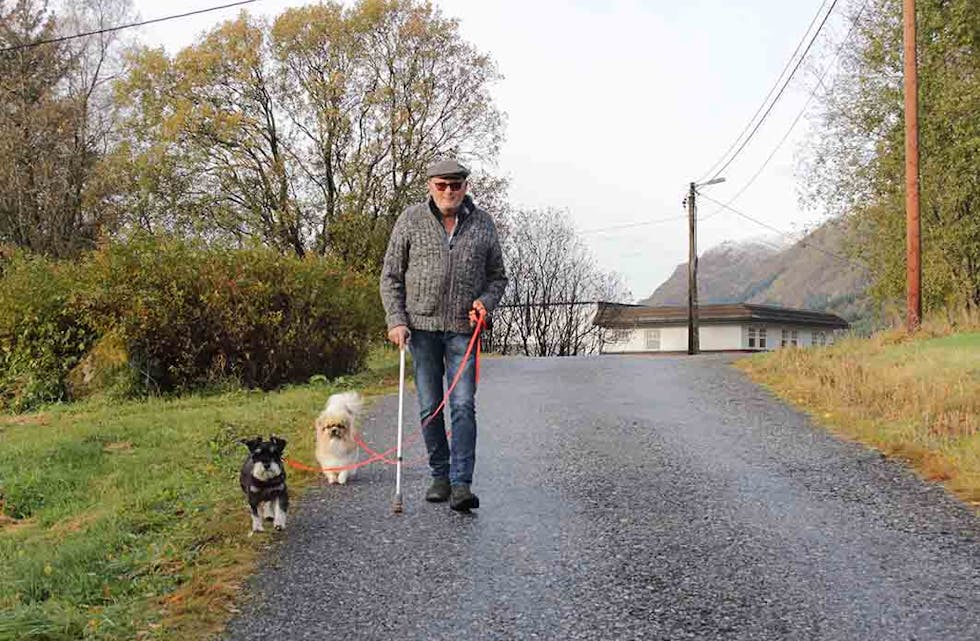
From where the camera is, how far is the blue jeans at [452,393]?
6398 millimetres

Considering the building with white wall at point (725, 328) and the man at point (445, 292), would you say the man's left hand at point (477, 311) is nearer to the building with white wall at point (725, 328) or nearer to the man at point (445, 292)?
the man at point (445, 292)

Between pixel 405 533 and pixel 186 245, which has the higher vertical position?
pixel 186 245

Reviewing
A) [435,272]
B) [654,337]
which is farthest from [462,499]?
[654,337]

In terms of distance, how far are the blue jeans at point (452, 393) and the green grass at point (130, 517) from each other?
1405 mm

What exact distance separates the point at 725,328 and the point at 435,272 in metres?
69.5

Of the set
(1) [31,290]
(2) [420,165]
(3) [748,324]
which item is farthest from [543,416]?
(3) [748,324]

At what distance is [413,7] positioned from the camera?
3575 cm

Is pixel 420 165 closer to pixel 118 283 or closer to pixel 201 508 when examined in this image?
pixel 118 283

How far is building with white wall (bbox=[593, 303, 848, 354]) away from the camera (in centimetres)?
7281

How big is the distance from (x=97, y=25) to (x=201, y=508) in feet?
123

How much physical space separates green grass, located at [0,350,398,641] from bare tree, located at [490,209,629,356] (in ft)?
159

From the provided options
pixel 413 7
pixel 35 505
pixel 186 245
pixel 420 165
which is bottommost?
pixel 35 505

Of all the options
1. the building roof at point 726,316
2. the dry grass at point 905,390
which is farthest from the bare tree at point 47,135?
the building roof at point 726,316

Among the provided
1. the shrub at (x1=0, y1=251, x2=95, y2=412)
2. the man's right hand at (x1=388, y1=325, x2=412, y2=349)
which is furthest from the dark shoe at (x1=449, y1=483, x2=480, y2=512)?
the shrub at (x1=0, y1=251, x2=95, y2=412)
